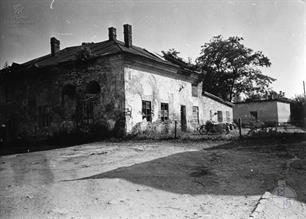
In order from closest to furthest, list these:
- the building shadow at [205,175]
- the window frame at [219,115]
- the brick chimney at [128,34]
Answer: the building shadow at [205,175], the brick chimney at [128,34], the window frame at [219,115]

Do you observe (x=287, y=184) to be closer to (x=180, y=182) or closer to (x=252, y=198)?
(x=252, y=198)

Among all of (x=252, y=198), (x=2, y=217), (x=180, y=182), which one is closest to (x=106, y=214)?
(x=2, y=217)

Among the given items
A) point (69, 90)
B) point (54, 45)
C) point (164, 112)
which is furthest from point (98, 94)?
point (54, 45)

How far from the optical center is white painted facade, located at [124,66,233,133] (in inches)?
584

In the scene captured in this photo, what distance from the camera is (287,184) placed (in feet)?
16.0

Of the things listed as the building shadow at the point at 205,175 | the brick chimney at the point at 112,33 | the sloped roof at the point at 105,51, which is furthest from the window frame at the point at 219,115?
the building shadow at the point at 205,175

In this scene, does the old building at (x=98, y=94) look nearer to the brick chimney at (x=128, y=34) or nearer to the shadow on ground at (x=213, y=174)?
the brick chimney at (x=128, y=34)

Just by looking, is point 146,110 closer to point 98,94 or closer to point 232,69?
point 98,94

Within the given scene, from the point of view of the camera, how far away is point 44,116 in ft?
57.3

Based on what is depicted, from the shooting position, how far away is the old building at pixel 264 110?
3102 cm

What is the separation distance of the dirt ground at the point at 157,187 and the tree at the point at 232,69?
34.0 metres

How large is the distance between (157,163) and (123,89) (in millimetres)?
8210

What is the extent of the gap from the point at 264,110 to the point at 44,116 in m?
26.0

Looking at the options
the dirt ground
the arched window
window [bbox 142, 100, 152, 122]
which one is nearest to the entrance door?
window [bbox 142, 100, 152, 122]
